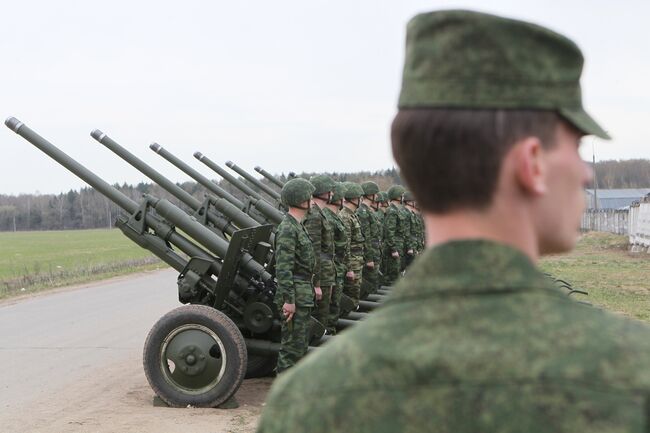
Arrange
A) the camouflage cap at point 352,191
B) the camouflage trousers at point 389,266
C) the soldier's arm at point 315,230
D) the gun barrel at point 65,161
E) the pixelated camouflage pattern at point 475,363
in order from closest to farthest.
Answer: the pixelated camouflage pattern at point 475,363 < the soldier's arm at point 315,230 < the gun barrel at point 65,161 < the camouflage cap at point 352,191 < the camouflage trousers at point 389,266

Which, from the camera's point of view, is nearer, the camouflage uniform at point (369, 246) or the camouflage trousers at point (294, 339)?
the camouflage trousers at point (294, 339)

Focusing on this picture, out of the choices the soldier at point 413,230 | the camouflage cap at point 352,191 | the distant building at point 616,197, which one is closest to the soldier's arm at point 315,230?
the camouflage cap at point 352,191

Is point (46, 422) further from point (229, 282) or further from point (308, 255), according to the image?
point (308, 255)

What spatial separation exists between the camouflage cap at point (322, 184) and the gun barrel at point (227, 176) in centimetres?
485

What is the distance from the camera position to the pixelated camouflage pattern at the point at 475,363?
115 centimetres

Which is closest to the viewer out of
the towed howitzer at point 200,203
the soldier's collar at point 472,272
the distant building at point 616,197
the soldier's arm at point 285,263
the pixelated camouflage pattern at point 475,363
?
the pixelated camouflage pattern at point 475,363

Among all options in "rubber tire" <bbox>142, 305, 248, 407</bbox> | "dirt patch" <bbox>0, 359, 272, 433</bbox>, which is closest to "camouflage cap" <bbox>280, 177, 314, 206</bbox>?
"rubber tire" <bbox>142, 305, 248, 407</bbox>

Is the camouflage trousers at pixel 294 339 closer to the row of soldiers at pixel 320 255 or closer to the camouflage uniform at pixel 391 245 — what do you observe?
the row of soldiers at pixel 320 255

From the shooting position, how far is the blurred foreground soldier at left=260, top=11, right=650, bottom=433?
1.17 m

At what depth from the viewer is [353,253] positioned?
1148cm

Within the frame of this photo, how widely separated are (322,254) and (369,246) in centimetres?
402

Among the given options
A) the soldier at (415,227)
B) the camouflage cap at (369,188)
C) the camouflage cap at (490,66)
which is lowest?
the soldier at (415,227)

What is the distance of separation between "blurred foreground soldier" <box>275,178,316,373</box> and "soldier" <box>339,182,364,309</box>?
248 centimetres

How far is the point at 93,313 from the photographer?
48.7 ft
